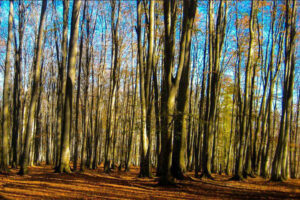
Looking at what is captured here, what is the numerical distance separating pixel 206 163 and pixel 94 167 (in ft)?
29.2

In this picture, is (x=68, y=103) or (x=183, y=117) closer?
(x=183, y=117)

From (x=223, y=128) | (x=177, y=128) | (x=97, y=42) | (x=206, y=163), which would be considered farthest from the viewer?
(x=223, y=128)

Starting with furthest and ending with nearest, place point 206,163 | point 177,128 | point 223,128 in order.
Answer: point 223,128 < point 206,163 < point 177,128

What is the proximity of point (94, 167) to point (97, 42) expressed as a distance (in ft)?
30.4

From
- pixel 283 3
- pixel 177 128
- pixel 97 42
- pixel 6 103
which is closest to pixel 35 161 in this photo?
pixel 97 42

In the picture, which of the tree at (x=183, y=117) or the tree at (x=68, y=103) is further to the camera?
the tree at (x=68, y=103)

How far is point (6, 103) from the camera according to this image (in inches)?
426

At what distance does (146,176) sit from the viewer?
10914mm

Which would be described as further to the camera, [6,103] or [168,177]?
[6,103]

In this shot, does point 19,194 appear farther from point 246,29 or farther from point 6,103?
point 246,29

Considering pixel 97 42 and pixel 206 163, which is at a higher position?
pixel 97 42

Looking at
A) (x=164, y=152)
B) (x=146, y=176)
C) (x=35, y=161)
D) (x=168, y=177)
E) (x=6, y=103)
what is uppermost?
(x=6, y=103)

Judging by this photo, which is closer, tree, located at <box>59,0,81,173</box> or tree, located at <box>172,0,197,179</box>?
tree, located at <box>172,0,197,179</box>

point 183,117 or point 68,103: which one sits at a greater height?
point 68,103
